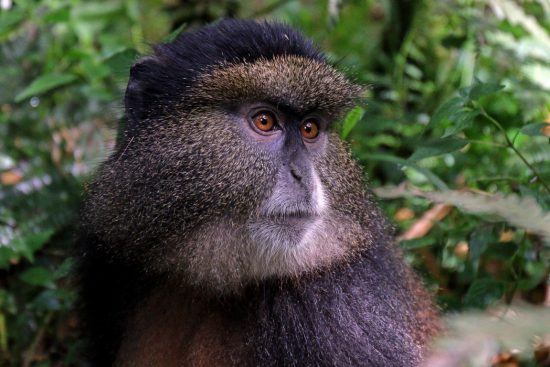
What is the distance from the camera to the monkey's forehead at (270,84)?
9.55 feet

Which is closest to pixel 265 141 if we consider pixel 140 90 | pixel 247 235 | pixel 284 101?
pixel 284 101

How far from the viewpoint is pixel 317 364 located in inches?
109

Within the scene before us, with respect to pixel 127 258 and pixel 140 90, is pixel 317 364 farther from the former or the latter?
pixel 140 90

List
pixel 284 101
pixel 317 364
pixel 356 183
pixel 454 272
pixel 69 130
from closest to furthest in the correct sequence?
pixel 317 364
pixel 284 101
pixel 356 183
pixel 454 272
pixel 69 130

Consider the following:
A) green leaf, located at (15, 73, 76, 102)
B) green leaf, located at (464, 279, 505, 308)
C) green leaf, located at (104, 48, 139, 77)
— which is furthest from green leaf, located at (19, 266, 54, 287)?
green leaf, located at (464, 279, 505, 308)

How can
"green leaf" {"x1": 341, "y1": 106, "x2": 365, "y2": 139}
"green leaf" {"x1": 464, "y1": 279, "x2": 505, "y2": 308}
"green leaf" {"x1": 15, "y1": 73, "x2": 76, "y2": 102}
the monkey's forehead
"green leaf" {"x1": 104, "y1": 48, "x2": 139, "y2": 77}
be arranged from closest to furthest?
the monkey's forehead, "green leaf" {"x1": 464, "y1": 279, "x2": 505, "y2": 308}, "green leaf" {"x1": 341, "y1": 106, "x2": 365, "y2": 139}, "green leaf" {"x1": 104, "y1": 48, "x2": 139, "y2": 77}, "green leaf" {"x1": 15, "y1": 73, "x2": 76, "y2": 102}

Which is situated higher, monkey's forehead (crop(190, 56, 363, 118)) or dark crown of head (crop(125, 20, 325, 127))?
dark crown of head (crop(125, 20, 325, 127))

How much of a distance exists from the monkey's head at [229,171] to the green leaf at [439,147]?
0.33m

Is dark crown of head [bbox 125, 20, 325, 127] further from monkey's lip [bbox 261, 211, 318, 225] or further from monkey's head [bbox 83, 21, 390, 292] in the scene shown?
monkey's lip [bbox 261, 211, 318, 225]

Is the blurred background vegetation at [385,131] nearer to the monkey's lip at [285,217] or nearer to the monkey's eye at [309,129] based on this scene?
the monkey's eye at [309,129]

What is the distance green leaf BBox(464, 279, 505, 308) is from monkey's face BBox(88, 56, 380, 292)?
624 millimetres

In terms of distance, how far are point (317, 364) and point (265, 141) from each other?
2.95ft

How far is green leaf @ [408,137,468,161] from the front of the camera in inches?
120

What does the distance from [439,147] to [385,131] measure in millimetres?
2548
